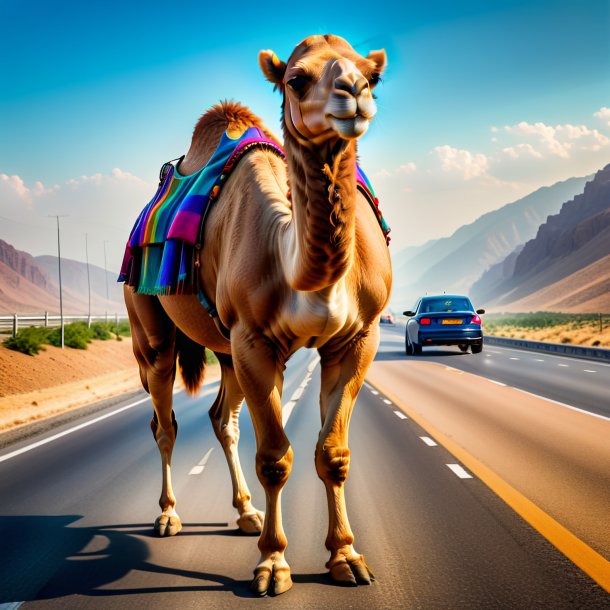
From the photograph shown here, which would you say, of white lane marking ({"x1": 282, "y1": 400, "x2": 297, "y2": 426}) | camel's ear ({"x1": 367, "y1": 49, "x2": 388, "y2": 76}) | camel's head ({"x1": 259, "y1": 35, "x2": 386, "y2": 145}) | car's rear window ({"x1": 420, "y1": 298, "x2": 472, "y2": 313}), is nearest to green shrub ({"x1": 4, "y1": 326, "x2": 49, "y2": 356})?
white lane marking ({"x1": 282, "y1": 400, "x2": 297, "y2": 426})

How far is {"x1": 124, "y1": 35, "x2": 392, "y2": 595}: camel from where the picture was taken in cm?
368

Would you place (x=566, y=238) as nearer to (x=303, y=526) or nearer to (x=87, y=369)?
(x=87, y=369)

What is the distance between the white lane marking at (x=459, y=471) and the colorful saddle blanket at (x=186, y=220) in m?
3.11

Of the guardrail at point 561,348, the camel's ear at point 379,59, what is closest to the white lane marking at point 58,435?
the camel's ear at point 379,59

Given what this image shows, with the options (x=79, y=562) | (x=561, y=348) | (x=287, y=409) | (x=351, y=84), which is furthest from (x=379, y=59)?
(x=561, y=348)

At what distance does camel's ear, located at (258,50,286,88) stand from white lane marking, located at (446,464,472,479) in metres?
4.82

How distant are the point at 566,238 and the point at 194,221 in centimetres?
14294

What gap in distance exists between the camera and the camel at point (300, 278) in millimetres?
3680

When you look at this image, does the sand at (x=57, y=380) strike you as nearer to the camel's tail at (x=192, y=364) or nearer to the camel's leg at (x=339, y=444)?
the camel's tail at (x=192, y=364)

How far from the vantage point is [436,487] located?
23.0 feet

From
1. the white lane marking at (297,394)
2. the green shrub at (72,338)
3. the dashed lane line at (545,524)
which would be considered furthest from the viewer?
the green shrub at (72,338)

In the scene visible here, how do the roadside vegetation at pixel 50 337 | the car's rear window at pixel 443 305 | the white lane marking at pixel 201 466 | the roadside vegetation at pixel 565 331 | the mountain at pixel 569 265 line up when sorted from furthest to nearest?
the mountain at pixel 569 265 < the roadside vegetation at pixel 565 331 < the car's rear window at pixel 443 305 < the roadside vegetation at pixel 50 337 < the white lane marking at pixel 201 466

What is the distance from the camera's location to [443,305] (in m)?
28.0

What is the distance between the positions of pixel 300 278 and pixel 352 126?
0.93 meters
